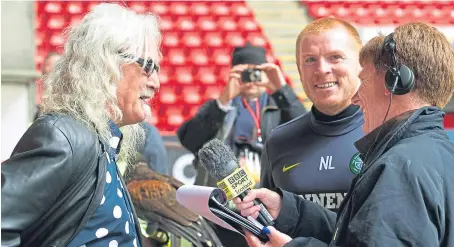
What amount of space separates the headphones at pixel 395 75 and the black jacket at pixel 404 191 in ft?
0.25

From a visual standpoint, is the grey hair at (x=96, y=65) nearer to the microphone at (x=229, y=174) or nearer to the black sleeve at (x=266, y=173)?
the microphone at (x=229, y=174)

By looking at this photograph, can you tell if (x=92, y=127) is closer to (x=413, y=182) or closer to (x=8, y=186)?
(x=8, y=186)

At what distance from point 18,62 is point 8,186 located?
232 inches

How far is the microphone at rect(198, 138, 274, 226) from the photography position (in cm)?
269

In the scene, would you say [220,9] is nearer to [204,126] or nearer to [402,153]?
[204,126]

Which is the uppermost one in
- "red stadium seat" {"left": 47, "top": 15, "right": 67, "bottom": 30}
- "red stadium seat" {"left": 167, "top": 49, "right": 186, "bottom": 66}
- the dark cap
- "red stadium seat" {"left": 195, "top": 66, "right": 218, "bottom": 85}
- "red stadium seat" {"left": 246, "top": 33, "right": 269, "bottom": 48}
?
the dark cap

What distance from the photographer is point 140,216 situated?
3635mm

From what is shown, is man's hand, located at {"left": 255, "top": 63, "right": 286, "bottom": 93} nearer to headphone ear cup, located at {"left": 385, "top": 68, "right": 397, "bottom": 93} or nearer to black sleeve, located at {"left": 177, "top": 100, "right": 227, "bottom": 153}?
black sleeve, located at {"left": 177, "top": 100, "right": 227, "bottom": 153}

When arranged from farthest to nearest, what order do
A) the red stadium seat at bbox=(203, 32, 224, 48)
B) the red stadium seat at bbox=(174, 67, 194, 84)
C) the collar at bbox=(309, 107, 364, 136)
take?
the red stadium seat at bbox=(203, 32, 224, 48)
the red stadium seat at bbox=(174, 67, 194, 84)
the collar at bbox=(309, 107, 364, 136)

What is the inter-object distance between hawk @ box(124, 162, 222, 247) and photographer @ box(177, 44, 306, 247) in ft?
4.84

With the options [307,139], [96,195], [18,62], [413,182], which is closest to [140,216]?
[307,139]

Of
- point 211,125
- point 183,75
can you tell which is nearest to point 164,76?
point 183,75

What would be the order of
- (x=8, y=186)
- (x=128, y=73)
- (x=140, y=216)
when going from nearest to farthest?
(x=8, y=186) → (x=128, y=73) → (x=140, y=216)

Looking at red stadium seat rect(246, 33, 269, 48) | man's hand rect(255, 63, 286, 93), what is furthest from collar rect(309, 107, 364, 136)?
red stadium seat rect(246, 33, 269, 48)
